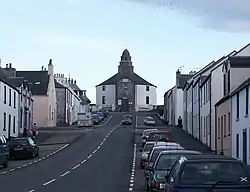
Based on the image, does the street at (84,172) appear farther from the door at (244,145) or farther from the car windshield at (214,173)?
the car windshield at (214,173)

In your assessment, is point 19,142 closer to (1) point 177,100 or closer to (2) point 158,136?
(2) point 158,136

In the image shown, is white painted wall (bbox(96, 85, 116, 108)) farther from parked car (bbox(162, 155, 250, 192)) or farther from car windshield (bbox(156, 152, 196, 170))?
parked car (bbox(162, 155, 250, 192))

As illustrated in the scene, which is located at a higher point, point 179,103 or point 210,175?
point 179,103

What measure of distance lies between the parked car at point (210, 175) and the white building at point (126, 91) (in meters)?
148

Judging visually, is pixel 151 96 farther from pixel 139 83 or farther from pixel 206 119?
pixel 206 119

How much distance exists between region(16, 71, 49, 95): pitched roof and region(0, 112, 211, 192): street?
37.5m

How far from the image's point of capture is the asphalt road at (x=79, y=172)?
2567 centimetres

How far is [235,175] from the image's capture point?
13375mm

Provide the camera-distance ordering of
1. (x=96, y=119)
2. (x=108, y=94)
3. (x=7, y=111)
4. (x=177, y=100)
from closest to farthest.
Answer: (x=7, y=111) < (x=177, y=100) < (x=96, y=119) < (x=108, y=94)

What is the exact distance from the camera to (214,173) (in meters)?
13.4

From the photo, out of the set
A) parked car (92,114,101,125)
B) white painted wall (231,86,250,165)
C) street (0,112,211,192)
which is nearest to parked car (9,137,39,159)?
street (0,112,211,192)

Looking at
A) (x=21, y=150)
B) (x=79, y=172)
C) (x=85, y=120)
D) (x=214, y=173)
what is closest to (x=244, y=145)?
(x=79, y=172)

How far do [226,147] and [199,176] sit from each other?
3298 cm

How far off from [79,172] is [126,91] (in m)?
131
